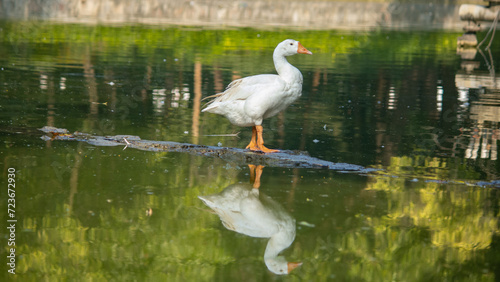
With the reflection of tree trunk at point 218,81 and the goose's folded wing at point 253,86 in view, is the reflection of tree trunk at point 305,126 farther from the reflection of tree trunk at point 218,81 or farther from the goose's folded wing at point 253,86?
the reflection of tree trunk at point 218,81

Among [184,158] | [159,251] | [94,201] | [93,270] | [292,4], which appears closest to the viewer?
[93,270]

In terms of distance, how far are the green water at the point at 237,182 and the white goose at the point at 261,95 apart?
0.66m

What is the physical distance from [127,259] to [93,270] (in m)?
0.31

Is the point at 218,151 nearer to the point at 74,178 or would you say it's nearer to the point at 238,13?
the point at 74,178

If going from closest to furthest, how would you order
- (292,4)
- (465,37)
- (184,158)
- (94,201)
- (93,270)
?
(93,270), (94,201), (184,158), (465,37), (292,4)

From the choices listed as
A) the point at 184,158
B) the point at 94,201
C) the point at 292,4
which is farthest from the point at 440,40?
the point at 94,201

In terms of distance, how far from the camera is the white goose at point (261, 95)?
8.23 meters

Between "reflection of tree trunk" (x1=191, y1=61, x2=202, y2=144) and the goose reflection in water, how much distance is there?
A: 2396mm

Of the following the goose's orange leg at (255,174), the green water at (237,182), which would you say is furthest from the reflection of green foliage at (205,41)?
the goose's orange leg at (255,174)

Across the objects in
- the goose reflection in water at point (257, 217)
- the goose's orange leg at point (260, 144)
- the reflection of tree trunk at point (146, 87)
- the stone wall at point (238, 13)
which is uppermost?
the stone wall at point (238, 13)

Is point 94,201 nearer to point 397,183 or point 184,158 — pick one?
point 184,158

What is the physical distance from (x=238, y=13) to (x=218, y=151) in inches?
1243

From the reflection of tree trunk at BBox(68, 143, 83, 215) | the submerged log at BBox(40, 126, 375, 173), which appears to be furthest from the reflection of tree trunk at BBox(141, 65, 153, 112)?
the reflection of tree trunk at BBox(68, 143, 83, 215)

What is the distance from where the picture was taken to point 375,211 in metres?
Result: 6.47
